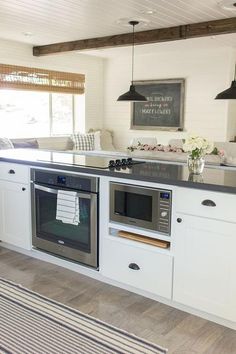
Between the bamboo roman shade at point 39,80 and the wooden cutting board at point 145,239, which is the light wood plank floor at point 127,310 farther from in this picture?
the bamboo roman shade at point 39,80

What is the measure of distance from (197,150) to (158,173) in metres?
0.32

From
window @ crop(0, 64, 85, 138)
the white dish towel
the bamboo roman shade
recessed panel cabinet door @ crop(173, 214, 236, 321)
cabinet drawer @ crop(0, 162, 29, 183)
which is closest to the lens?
recessed panel cabinet door @ crop(173, 214, 236, 321)

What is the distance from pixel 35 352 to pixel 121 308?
727 millimetres

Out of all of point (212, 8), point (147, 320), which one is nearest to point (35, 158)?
point (147, 320)

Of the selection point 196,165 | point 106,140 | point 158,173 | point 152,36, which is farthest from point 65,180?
point 106,140

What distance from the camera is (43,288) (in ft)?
9.96

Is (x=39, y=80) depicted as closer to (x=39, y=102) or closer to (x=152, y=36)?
(x=39, y=102)

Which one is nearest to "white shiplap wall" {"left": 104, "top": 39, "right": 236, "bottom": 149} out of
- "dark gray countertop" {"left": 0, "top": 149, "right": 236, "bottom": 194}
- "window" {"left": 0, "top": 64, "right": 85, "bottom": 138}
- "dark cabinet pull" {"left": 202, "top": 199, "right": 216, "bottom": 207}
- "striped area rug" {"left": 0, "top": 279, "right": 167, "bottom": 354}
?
"window" {"left": 0, "top": 64, "right": 85, "bottom": 138}

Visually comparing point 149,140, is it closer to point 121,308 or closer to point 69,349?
point 121,308

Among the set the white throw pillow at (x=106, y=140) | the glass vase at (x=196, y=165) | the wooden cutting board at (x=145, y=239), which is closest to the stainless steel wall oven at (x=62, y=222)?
the wooden cutting board at (x=145, y=239)

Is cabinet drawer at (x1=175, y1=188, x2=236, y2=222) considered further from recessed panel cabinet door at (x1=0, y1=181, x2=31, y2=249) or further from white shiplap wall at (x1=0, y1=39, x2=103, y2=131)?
white shiplap wall at (x1=0, y1=39, x2=103, y2=131)

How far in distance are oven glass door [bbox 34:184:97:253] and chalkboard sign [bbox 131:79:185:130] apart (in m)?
4.87

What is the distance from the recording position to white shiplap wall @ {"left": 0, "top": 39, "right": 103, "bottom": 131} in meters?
6.81

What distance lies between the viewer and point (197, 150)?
2664 mm
